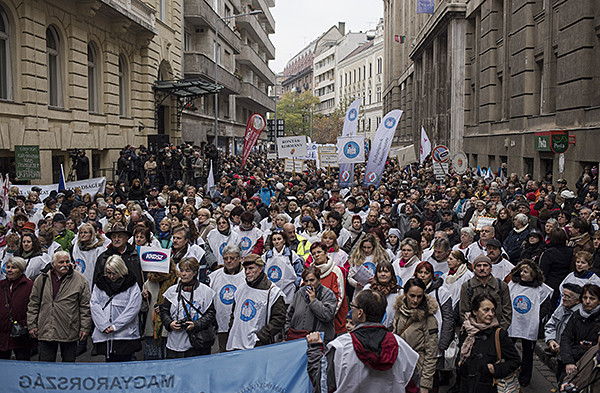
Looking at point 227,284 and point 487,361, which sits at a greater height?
point 227,284

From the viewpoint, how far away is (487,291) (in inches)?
254

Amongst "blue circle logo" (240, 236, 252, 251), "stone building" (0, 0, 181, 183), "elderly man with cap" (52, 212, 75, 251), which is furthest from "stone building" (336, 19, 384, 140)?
"elderly man with cap" (52, 212, 75, 251)

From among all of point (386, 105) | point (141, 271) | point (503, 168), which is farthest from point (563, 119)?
point (386, 105)

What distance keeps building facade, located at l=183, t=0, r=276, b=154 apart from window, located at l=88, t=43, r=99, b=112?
10.8m

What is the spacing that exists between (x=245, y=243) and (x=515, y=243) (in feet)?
13.8

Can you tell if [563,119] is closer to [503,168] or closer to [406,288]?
[503,168]

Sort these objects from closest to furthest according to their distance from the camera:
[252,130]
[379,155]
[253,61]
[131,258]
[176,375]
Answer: [176,375], [131,258], [379,155], [252,130], [253,61]

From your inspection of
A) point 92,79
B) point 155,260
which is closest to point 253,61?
point 92,79

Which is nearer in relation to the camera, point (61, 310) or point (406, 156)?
point (61, 310)

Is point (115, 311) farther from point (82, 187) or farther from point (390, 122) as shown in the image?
point (390, 122)

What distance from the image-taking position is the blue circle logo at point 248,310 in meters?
6.22

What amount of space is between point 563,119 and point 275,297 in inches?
633

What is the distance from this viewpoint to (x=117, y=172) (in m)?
22.9

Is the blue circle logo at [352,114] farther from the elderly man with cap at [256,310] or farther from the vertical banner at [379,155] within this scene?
the elderly man with cap at [256,310]
